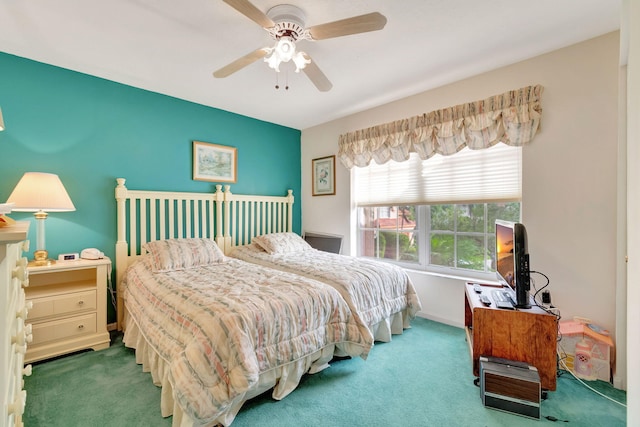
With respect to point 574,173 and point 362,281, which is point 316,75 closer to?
point 362,281

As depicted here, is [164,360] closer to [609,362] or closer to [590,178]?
[609,362]

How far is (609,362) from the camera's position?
1930mm

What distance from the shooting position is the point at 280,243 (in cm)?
353

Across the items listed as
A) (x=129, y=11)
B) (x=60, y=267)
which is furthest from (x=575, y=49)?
(x=60, y=267)

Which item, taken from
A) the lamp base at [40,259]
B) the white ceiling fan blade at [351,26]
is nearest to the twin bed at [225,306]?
the lamp base at [40,259]

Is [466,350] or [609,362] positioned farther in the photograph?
[466,350]

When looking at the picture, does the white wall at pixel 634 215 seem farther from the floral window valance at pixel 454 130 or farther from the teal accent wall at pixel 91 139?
the teal accent wall at pixel 91 139

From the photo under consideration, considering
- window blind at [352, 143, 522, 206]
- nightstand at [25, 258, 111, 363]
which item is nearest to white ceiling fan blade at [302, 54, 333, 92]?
window blind at [352, 143, 522, 206]

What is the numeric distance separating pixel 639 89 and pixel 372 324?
2088mm

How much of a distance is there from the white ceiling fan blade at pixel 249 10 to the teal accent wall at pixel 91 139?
1596mm

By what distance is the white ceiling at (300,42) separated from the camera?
1814mm

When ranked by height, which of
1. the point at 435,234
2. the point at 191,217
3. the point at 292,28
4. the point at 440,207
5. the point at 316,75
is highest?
the point at 292,28

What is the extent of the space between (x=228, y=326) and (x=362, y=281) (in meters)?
1.22

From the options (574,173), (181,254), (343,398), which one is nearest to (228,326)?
(343,398)
